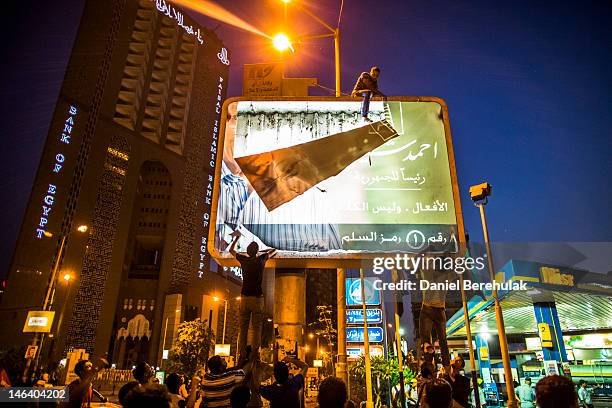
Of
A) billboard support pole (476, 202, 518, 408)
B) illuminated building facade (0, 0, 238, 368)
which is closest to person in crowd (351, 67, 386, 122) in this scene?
billboard support pole (476, 202, 518, 408)

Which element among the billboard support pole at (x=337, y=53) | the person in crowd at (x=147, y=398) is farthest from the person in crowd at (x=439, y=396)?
the billboard support pole at (x=337, y=53)

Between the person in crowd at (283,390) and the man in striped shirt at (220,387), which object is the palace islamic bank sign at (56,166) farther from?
the person in crowd at (283,390)

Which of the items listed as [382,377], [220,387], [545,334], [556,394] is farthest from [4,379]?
[545,334]

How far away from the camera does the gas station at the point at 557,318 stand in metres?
20.9

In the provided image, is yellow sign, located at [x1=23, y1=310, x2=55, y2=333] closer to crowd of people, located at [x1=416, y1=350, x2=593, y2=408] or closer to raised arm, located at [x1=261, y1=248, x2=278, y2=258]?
raised arm, located at [x1=261, y1=248, x2=278, y2=258]

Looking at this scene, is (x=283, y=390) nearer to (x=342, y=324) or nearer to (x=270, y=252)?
(x=270, y=252)

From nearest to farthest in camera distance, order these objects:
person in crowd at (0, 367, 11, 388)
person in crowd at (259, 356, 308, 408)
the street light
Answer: person in crowd at (259, 356, 308, 408)
person in crowd at (0, 367, 11, 388)
the street light

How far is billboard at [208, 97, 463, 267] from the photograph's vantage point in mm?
7992

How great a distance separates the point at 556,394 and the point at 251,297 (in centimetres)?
476

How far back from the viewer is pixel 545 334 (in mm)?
22781

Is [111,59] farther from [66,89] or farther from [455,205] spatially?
[455,205]

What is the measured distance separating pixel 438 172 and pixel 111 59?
2579 inches

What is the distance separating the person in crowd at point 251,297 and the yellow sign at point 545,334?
22670 millimetres

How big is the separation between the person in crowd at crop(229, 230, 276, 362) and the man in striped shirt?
801mm
